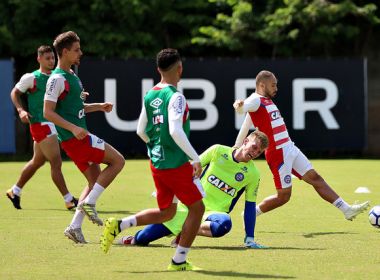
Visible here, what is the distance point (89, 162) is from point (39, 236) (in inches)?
36.5

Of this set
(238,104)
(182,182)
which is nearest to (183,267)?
(182,182)

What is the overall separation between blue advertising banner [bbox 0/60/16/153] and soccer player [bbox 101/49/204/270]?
1752 centimetres

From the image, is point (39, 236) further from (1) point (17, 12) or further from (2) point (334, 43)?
(2) point (334, 43)

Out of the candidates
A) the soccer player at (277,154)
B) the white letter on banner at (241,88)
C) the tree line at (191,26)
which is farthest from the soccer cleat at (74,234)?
the tree line at (191,26)

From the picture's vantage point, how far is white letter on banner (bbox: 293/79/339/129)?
25.3m

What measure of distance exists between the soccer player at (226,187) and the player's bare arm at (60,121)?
1.10 meters

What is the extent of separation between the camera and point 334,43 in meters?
30.7

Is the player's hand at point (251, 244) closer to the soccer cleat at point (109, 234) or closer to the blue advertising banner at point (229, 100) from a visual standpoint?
the soccer cleat at point (109, 234)

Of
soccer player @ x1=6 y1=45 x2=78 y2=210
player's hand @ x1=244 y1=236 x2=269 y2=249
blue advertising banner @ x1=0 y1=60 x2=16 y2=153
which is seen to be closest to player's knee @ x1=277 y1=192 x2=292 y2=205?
player's hand @ x1=244 y1=236 x2=269 y2=249

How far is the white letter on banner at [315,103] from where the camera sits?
25.3 m

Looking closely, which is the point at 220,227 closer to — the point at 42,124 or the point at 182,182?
the point at 182,182

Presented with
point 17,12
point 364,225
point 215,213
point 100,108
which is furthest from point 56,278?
point 17,12

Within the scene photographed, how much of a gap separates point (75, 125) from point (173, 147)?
186 cm

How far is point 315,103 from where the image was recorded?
25375 mm
